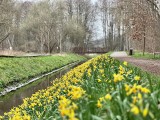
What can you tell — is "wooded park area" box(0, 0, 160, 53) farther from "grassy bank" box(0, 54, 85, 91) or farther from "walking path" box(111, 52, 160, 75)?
"grassy bank" box(0, 54, 85, 91)

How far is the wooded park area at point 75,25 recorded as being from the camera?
88.5ft

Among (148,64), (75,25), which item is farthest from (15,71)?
(75,25)

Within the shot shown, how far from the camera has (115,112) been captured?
3.44 meters

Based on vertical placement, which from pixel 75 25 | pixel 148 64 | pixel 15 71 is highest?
pixel 75 25

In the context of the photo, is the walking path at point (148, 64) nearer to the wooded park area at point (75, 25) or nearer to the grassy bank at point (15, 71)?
the wooded park area at point (75, 25)

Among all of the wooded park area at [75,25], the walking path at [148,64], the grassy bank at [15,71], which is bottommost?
the grassy bank at [15,71]

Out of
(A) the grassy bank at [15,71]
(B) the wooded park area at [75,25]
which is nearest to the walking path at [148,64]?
(B) the wooded park area at [75,25]

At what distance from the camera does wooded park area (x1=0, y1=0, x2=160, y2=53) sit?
27.0 m

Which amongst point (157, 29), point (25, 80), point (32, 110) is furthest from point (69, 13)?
point (32, 110)

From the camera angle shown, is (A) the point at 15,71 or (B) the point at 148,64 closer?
(B) the point at 148,64

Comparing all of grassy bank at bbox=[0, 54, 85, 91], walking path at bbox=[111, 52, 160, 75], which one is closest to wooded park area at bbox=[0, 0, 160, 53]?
walking path at bbox=[111, 52, 160, 75]

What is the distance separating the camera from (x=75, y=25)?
60.2 metres

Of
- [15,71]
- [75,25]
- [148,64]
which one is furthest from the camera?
[75,25]

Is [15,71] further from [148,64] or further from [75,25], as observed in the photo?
[75,25]
